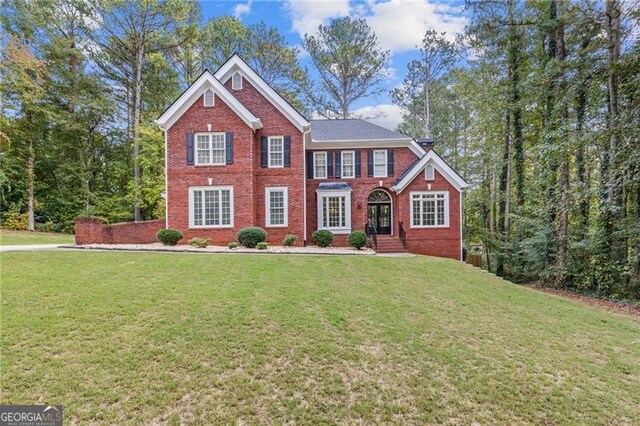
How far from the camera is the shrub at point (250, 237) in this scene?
14.1 m

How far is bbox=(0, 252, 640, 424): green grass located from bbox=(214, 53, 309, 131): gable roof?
1005cm

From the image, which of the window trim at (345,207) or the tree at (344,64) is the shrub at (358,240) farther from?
the tree at (344,64)

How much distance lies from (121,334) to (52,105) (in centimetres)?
2712

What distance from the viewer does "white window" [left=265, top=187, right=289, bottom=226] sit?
1608 cm

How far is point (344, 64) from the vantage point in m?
26.6

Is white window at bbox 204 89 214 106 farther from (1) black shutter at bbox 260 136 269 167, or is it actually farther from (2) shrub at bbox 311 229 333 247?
(2) shrub at bbox 311 229 333 247

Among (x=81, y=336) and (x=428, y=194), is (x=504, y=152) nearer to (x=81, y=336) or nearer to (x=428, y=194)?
(x=428, y=194)

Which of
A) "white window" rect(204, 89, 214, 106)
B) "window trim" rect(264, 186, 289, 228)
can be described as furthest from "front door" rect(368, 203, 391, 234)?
"white window" rect(204, 89, 214, 106)

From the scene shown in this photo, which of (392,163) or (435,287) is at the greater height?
(392,163)

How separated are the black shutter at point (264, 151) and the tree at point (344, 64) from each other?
1336 centimetres

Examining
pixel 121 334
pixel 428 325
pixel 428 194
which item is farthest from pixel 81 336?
pixel 428 194

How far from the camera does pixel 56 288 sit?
22.9ft

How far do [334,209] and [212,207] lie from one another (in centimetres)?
690

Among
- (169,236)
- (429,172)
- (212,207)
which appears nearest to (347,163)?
(429,172)
